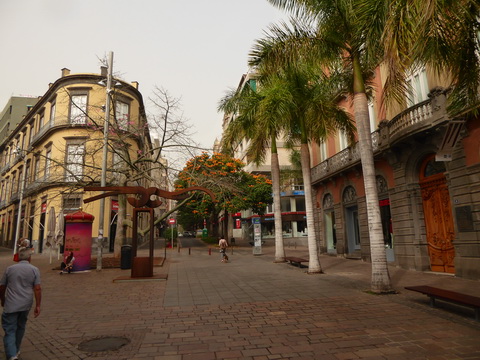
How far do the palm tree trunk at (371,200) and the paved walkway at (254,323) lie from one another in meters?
0.58

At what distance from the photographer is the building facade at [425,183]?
34.1ft

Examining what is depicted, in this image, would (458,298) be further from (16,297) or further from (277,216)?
(277,216)

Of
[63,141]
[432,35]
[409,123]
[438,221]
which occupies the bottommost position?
[438,221]

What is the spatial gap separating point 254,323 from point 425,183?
1050 cm

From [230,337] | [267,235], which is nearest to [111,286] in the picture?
[230,337]

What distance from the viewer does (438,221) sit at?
12430 mm

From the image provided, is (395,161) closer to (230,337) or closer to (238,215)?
(230,337)

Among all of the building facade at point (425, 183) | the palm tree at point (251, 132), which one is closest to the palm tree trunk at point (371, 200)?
the building facade at point (425, 183)

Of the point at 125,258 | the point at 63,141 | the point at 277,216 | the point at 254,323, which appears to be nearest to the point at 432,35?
the point at 254,323

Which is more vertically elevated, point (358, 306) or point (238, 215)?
point (238, 215)

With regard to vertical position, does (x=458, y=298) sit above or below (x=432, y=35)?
below

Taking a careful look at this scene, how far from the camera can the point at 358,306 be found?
7121 mm

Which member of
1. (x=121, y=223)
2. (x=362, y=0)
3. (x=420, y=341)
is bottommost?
(x=420, y=341)

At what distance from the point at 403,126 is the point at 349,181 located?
627 centimetres
